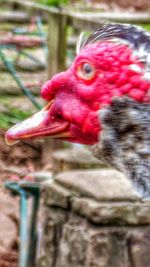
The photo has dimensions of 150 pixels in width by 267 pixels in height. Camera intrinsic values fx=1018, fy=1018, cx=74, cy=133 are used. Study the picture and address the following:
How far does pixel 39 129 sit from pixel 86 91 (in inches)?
6.2

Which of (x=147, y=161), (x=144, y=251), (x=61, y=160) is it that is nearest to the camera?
(x=147, y=161)

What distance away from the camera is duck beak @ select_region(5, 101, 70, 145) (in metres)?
2.60

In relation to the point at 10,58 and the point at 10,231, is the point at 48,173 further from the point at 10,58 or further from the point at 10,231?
the point at 10,58

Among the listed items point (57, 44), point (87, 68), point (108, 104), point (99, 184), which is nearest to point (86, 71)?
point (87, 68)

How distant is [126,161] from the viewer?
2.58m

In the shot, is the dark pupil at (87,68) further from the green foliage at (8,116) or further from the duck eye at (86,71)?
the green foliage at (8,116)

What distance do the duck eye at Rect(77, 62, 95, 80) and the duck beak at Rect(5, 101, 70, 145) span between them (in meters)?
0.12

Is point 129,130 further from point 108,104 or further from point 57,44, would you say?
point 57,44

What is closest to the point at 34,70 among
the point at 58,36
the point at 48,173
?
the point at 58,36

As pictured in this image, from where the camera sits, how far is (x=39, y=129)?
2637 mm

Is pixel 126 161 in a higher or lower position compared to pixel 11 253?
higher

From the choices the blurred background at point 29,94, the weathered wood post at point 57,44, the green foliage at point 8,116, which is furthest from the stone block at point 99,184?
the weathered wood post at point 57,44

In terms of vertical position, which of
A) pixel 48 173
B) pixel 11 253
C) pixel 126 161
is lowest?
pixel 11 253

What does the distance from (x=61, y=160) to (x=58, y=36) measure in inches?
39.6
